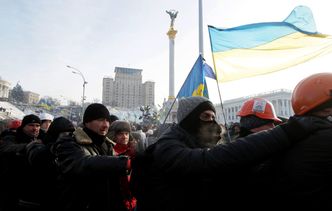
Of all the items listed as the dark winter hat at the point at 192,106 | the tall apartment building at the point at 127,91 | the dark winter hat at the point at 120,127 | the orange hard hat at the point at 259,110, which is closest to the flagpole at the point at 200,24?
the dark winter hat at the point at 120,127

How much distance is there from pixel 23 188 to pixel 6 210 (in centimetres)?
73

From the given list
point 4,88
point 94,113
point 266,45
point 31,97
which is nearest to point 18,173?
point 94,113

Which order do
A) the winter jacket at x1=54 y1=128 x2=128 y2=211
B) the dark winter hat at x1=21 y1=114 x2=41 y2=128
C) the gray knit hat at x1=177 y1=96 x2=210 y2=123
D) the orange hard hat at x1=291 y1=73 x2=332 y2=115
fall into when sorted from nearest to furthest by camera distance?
the orange hard hat at x1=291 y1=73 x2=332 y2=115, the gray knit hat at x1=177 y1=96 x2=210 y2=123, the winter jacket at x1=54 y1=128 x2=128 y2=211, the dark winter hat at x1=21 y1=114 x2=41 y2=128

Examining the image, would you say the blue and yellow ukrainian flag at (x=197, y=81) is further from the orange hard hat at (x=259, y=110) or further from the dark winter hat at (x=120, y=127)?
the orange hard hat at (x=259, y=110)

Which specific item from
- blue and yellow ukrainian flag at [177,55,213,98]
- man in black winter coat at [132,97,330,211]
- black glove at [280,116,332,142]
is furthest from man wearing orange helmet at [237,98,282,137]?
blue and yellow ukrainian flag at [177,55,213,98]

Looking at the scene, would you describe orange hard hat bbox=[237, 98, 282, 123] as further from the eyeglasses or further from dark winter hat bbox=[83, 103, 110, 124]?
dark winter hat bbox=[83, 103, 110, 124]

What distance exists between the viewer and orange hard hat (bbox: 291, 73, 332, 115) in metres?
1.54

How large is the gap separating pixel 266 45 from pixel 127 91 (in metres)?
110

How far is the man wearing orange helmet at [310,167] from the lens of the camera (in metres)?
1.35

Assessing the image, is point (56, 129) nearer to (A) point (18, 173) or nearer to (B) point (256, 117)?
(A) point (18, 173)

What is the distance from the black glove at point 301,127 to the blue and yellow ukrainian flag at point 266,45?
317 centimetres

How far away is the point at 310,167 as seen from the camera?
136 centimetres

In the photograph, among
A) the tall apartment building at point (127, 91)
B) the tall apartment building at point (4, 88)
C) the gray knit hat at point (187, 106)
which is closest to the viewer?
the gray knit hat at point (187, 106)

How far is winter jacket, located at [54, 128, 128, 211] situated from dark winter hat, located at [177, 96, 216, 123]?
0.52 m
